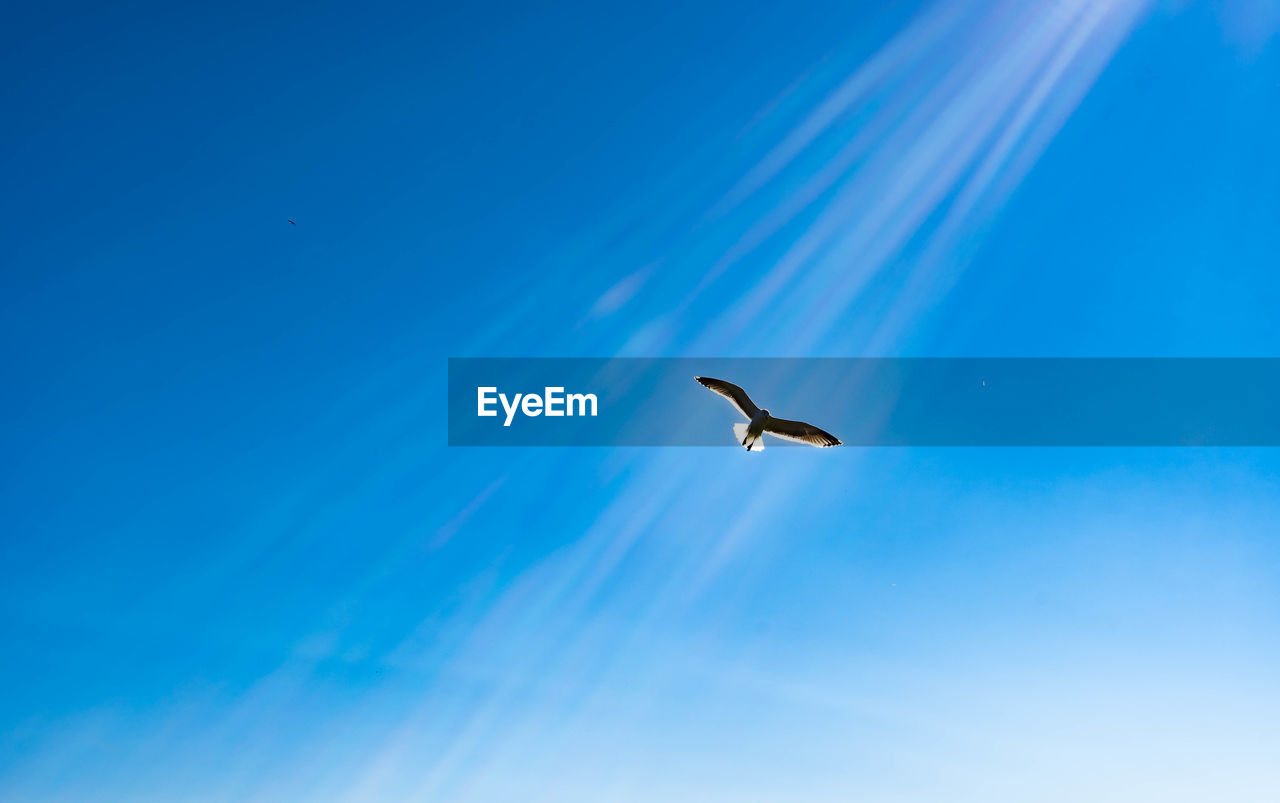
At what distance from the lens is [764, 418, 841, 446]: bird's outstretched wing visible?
165 feet

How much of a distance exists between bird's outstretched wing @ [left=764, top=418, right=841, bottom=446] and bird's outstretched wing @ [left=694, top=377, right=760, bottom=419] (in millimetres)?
1524

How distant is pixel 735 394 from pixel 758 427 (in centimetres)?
263

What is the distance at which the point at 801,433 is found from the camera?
50781 millimetres

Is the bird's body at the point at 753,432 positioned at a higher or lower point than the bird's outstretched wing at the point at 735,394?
lower

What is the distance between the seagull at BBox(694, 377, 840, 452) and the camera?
49.5 metres

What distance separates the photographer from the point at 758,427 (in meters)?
49.7

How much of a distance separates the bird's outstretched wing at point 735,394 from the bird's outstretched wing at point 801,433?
1.52m

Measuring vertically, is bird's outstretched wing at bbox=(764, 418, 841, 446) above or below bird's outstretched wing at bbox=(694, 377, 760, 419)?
below

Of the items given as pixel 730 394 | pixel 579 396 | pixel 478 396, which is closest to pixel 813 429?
pixel 730 394

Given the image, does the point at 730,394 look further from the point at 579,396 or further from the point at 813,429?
the point at 579,396

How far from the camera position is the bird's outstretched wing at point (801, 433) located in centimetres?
5031

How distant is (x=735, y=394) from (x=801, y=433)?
14.3 feet

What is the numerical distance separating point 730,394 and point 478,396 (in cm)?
1705

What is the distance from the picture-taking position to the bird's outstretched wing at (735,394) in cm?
5066
